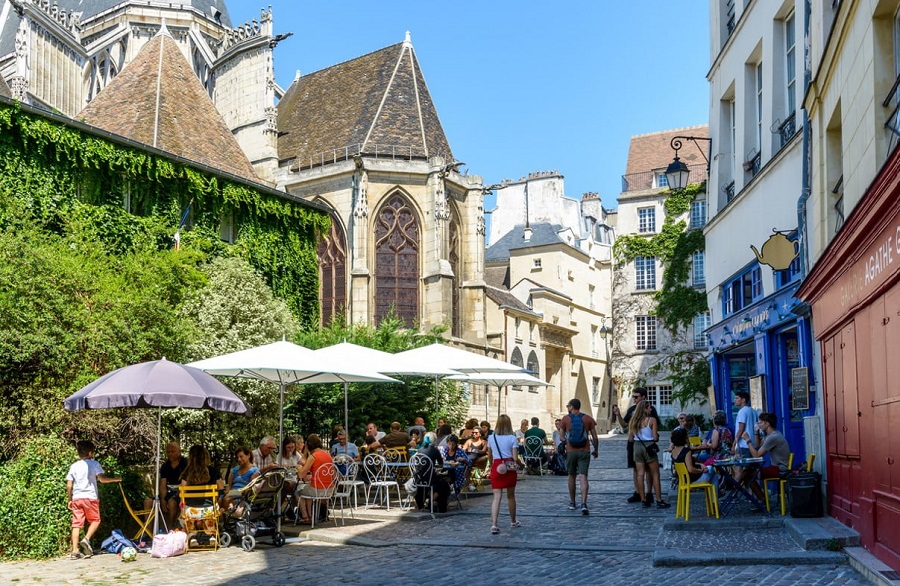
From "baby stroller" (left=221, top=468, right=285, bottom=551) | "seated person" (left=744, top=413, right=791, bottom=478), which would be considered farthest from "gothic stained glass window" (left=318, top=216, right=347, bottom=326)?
"seated person" (left=744, top=413, right=791, bottom=478)

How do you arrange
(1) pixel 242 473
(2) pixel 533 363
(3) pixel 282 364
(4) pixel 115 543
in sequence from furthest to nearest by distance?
(2) pixel 533 363, (3) pixel 282 364, (1) pixel 242 473, (4) pixel 115 543

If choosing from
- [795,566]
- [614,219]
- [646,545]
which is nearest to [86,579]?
[646,545]

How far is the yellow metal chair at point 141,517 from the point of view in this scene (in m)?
11.2

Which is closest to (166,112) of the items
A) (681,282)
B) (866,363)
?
A: (681,282)

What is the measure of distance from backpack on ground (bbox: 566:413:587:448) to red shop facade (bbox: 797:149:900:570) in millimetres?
3137

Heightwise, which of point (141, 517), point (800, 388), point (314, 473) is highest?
point (800, 388)

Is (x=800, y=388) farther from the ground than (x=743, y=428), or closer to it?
farther from the ground

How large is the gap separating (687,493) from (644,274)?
39884 mm

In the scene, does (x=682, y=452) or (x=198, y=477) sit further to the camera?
(x=682, y=452)

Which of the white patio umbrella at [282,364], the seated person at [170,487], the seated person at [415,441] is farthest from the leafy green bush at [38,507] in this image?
the seated person at [415,441]

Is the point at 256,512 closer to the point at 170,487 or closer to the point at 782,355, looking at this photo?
the point at 170,487

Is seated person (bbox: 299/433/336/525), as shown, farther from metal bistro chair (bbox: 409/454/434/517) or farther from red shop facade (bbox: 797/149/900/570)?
red shop facade (bbox: 797/149/900/570)

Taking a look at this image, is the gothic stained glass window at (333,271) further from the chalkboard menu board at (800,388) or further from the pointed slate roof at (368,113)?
the chalkboard menu board at (800,388)

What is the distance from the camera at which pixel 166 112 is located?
91.1 ft
